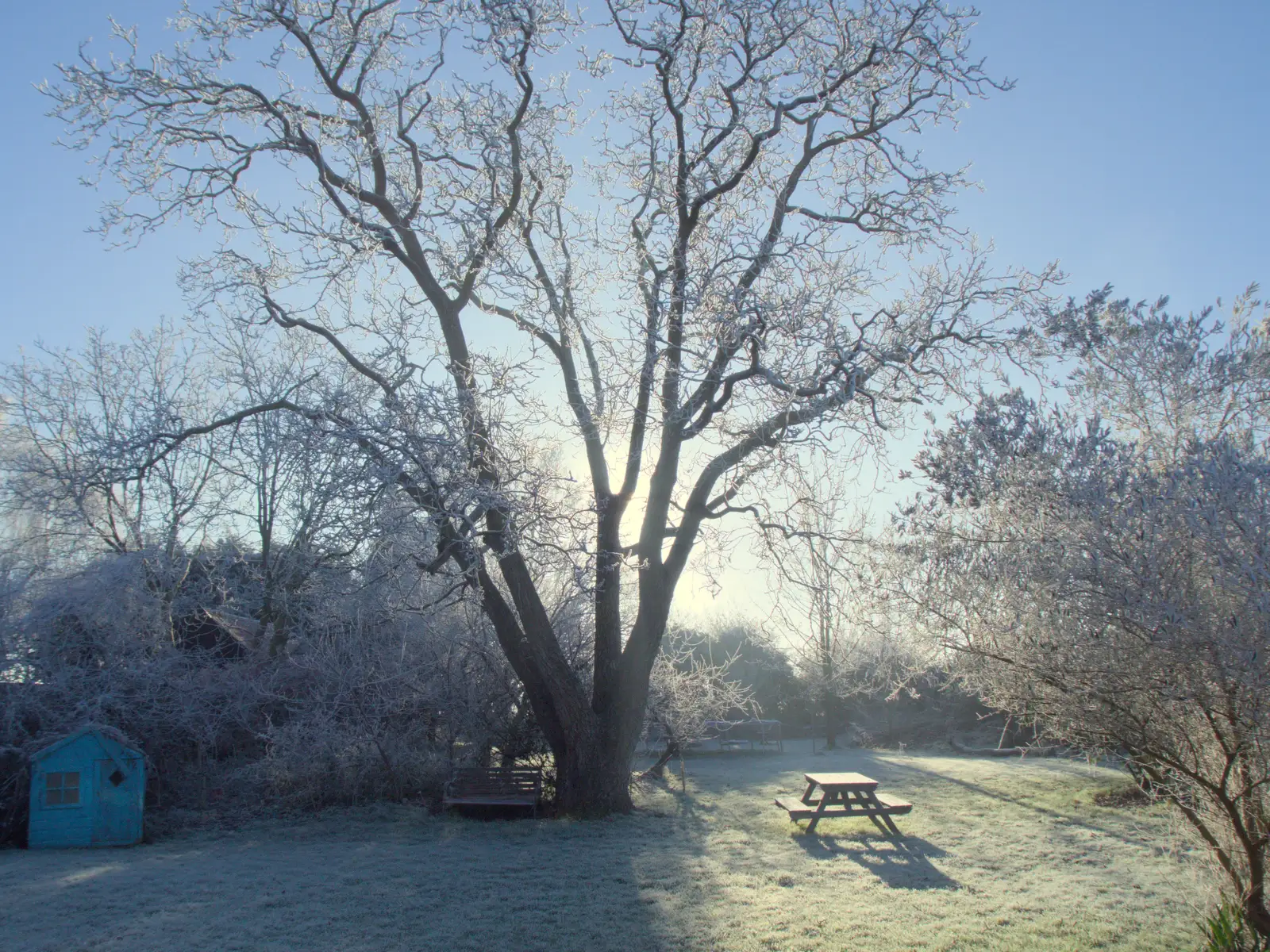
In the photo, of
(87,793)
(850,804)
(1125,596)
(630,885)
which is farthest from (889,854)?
(87,793)

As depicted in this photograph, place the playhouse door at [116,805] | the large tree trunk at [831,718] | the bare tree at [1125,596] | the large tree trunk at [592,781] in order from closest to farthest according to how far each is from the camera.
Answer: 1. the bare tree at [1125,596]
2. the playhouse door at [116,805]
3. the large tree trunk at [592,781]
4. the large tree trunk at [831,718]

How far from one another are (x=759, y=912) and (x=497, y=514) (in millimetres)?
4698

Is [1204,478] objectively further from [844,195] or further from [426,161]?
[426,161]

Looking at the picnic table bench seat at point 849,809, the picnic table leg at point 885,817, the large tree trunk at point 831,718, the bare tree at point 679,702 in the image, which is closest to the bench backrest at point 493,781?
the bare tree at point 679,702

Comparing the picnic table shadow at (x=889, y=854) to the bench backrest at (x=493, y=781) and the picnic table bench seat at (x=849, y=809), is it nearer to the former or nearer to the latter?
the picnic table bench seat at (x=849, y=809)

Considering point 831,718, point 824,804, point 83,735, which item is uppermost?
point 83,735

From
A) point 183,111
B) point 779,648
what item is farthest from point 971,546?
point 779,648

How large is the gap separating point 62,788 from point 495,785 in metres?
5.05

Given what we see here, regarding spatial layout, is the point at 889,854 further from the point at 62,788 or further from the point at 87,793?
the point at 62,788

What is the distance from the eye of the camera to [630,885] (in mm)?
7125

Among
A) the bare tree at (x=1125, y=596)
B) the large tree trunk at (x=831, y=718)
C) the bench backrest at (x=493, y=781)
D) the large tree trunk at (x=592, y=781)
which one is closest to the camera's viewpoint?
Result: the bare tree at (x=1125, y=596)

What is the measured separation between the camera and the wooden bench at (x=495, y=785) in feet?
36.0

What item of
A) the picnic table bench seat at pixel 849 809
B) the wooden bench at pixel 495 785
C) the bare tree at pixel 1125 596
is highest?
the bare tree at pixel 1125 596

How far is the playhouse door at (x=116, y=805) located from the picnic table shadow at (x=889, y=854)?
772 centimetres
